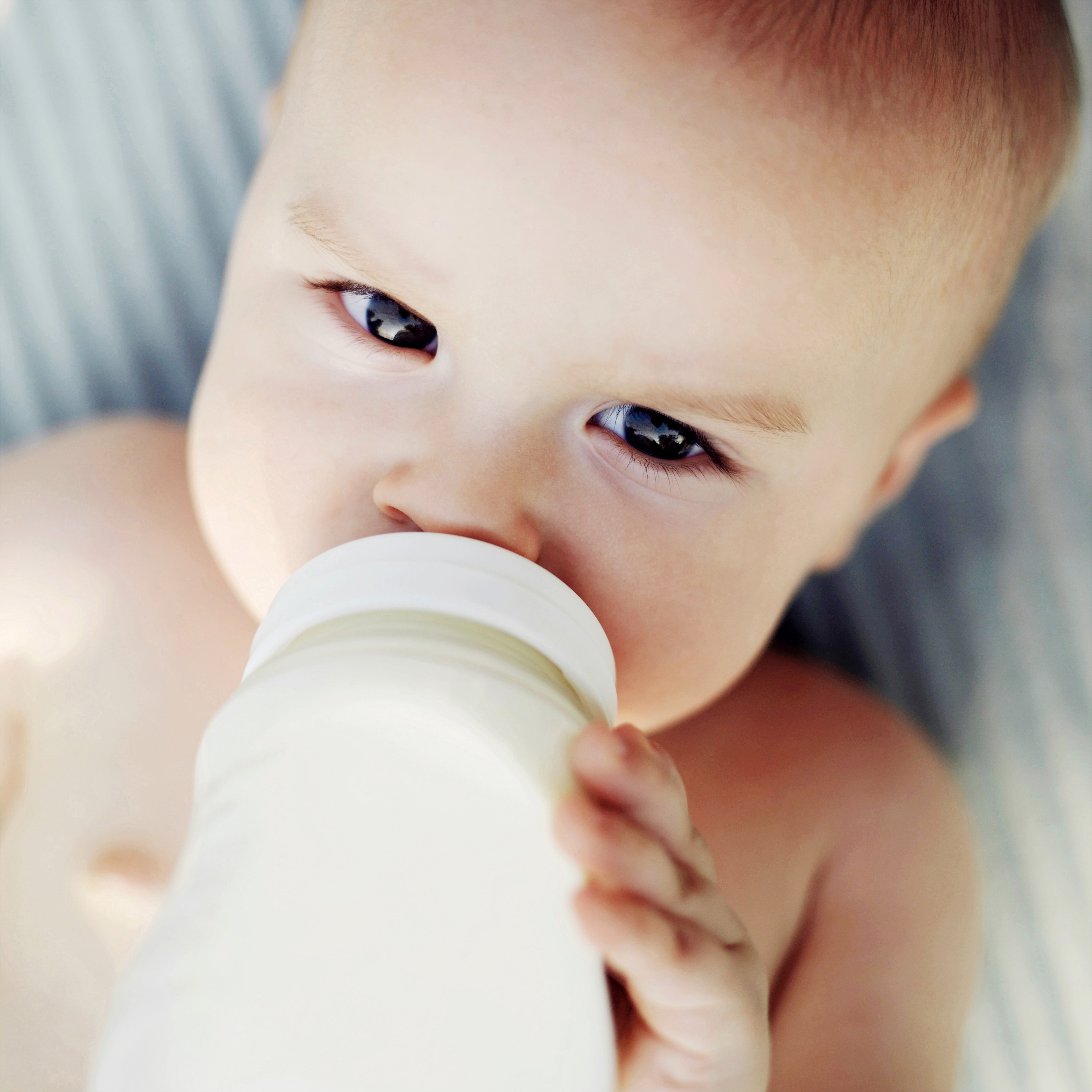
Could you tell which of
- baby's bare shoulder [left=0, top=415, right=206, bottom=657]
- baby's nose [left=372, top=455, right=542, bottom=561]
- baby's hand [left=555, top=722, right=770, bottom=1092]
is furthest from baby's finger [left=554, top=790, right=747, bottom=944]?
baby's bare shoulder [left=0, top=415, right=206, bottom=657]

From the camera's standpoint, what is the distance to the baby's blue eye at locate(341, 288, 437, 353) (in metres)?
0.67

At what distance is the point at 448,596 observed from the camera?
51 cm

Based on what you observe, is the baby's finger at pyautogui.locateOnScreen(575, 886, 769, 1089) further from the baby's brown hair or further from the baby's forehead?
the baby's brown hair

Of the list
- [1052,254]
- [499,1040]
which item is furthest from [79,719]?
[1052,254]

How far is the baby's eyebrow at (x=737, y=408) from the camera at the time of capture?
63 cm

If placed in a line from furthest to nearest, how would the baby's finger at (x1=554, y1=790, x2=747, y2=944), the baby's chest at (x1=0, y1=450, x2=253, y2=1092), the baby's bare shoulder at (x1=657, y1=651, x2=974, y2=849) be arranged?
the baby's bare shoulder at (x1=657, y1=651, x2=974, y2=849) < the baby's chest at (x1=0, y1=450, x2=253, y2=1092) < the baby's finger at (x1=554, y1=790, x2=747, y2=944)

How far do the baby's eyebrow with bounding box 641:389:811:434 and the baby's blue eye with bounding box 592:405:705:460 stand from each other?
0.03m

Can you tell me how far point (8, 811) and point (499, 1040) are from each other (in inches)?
23.6

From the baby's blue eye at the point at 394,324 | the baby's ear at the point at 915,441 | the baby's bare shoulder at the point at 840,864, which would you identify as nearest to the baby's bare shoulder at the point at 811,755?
the baby's bare shoulder at the point at 840,864

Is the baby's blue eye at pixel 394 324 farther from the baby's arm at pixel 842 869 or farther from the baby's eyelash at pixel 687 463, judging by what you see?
the baby's arm at pixel 842 869

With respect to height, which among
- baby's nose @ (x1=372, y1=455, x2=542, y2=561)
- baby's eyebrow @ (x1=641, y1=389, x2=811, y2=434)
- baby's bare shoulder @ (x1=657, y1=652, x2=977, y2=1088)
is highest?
baby's eyebrow @ (x1=641, y1=389, x2=811, y2=434)

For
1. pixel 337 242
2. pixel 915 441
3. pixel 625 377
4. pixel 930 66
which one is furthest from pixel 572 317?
pixel 915 441

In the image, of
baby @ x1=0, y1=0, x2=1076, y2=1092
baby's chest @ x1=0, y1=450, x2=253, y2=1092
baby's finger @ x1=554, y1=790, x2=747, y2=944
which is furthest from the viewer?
baby's chest @ x1=0, y1=450, x2=253, y2=1092

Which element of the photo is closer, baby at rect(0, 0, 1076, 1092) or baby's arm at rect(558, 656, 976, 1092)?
baby at rect(0, 0, 1076, 1092)
